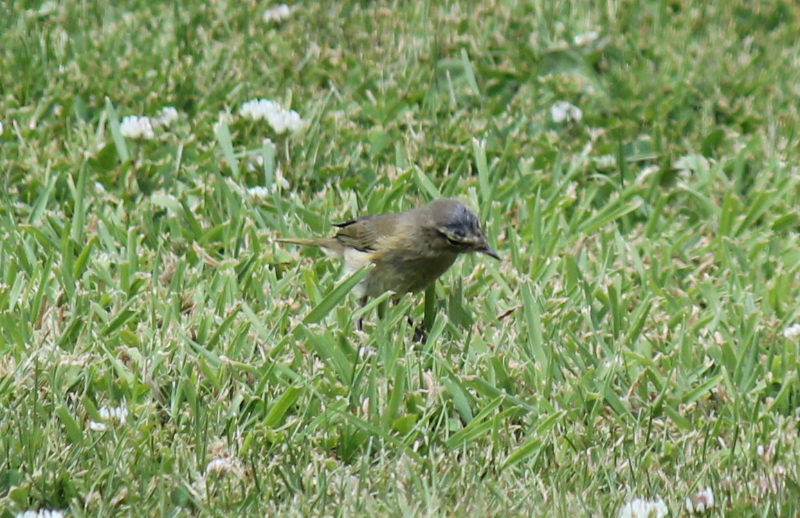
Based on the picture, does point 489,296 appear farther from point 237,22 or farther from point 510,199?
point 237,22

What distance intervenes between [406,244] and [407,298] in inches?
16.4

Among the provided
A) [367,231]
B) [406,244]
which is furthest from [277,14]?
[406,244]

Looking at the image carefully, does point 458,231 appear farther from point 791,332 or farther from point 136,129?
point 136,129

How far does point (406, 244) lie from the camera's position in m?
4.77

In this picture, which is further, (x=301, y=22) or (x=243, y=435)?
(x=301, y=22)

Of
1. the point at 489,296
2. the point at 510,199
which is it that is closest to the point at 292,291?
the point at 489,296

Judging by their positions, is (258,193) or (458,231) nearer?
(458,231)

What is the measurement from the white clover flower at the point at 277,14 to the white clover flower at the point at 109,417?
3.63m

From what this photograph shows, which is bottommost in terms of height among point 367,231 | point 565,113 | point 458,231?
point 565,113

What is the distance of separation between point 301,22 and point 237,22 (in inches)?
14.6

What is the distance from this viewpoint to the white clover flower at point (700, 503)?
3408 mm

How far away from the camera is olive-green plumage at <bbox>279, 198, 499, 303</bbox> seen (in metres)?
4.69

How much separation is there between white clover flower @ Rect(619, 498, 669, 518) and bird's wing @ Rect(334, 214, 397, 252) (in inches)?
70.6

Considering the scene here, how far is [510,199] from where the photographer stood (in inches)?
222
